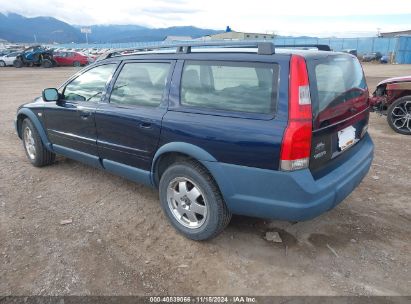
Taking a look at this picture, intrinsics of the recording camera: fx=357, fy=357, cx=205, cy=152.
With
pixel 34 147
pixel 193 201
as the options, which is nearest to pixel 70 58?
pixel 34 147

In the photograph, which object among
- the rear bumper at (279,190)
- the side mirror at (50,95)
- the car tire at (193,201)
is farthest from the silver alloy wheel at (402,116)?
the side mirror at (50,95)

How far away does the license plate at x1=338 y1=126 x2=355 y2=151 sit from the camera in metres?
2.96

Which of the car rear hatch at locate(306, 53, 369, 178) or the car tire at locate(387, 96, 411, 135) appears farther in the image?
the car tire at locate(387, 96, 411, 135)

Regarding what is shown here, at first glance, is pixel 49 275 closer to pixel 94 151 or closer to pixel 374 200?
pixel 94 151

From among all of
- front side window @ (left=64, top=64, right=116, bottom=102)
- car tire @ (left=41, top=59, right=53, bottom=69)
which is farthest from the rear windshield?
car tire @ (left=41, top=59, right=53, bottom=69)

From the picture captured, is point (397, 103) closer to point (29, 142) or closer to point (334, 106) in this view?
point (334, 106)

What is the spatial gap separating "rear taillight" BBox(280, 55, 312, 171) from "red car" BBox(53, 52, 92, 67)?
32.2m

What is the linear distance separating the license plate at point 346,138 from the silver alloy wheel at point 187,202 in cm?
123

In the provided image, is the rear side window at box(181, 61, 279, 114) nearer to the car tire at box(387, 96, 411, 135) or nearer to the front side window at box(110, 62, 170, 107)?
the front side window at box(110, 62, 170, 107)

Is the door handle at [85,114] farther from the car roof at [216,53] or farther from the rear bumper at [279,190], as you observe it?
the rear bumper at [279,190]

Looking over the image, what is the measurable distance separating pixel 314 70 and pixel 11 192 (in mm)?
3774

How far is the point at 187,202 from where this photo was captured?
3.24m

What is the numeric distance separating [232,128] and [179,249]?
47.5 inches

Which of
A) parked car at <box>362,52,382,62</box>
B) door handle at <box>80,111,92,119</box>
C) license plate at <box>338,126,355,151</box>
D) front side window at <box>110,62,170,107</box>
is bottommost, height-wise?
parked car at <box>362,52,382,62</box>
